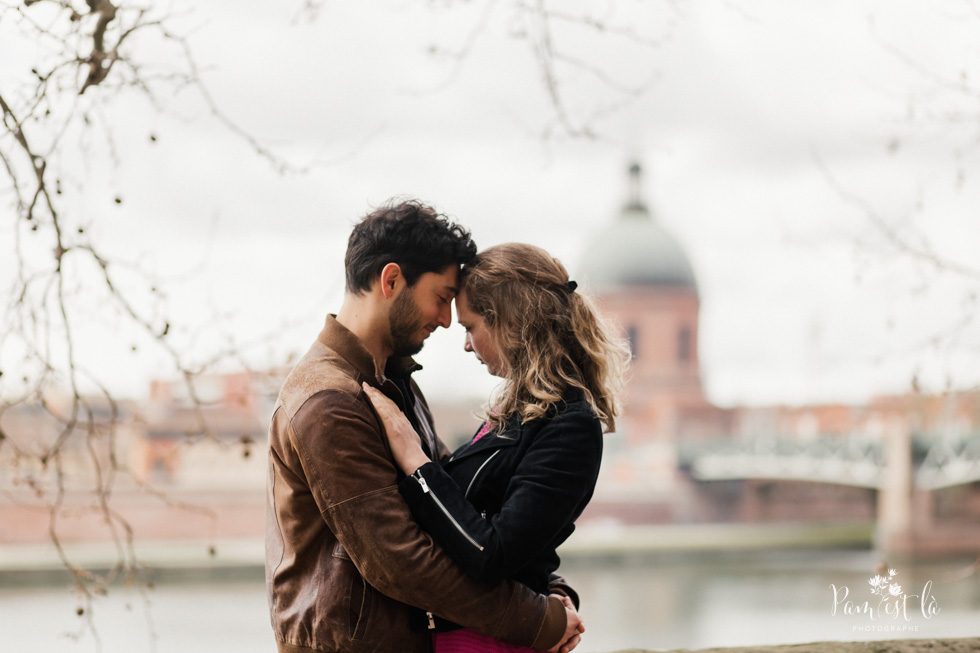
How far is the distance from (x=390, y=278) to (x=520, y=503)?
439mm

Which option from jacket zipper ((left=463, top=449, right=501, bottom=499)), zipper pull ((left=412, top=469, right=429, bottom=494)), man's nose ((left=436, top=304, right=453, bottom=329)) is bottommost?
zipper pull ((left=412, top=469, right=429, bottom=494))

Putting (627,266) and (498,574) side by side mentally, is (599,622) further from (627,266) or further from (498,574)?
(627,266)

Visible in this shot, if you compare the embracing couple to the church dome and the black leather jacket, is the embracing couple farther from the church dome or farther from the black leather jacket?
the church dome

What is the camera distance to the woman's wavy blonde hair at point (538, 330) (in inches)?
70.9

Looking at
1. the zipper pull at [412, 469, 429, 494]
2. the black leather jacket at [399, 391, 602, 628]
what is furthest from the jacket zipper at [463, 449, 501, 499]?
the zipper pull at [412, 469, 429, 494]

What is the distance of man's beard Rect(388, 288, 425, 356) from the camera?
186cm

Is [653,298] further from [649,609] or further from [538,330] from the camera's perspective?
[538,330]

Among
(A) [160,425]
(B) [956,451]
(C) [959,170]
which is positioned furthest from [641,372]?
(C) [959,170]

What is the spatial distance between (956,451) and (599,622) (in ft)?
36.5

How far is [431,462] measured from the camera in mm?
1722

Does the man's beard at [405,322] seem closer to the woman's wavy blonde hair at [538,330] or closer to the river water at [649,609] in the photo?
the woman's wavy blonde hair at [538,330]

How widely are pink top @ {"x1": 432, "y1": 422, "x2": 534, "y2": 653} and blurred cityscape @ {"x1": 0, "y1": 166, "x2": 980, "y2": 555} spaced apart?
1344cm

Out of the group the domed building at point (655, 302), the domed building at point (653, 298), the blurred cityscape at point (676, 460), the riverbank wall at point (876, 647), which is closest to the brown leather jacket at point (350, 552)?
the riverbank wall at point (876, 647)

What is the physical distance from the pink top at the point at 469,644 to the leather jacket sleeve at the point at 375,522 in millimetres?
47
